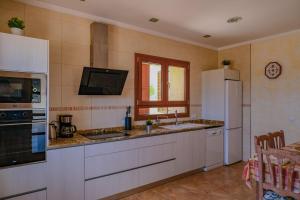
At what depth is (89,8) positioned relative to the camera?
2.69 metres

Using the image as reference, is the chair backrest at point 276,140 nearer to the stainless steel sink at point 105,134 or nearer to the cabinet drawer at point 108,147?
the cabinet drawer at point 108,147

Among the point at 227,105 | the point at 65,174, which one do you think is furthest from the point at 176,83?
the point at 65,174

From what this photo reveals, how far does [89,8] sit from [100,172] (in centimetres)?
206

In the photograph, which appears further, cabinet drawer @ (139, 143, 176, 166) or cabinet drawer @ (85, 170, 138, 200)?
cabinet drawer @ (139, 143, 176, 166)

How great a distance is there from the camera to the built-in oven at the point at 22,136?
1862mm

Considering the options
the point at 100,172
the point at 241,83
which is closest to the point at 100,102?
the point at 100,172

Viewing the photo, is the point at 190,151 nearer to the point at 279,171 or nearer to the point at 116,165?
the point at 116,165

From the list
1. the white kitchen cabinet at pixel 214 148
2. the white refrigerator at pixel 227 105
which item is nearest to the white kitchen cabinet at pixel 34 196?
the white kitchen cabinet at pixel 214 148

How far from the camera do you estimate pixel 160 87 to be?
3771mm

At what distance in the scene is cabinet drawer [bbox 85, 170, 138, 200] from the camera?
239 cm

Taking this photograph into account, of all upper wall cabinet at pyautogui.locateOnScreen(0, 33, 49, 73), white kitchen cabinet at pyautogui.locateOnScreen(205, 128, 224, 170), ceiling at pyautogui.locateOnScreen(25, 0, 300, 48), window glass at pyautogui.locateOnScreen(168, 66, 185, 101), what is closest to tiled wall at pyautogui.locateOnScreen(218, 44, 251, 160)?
ceiling at pyautogui.locateOnScreen(25, 0, 300, 48)

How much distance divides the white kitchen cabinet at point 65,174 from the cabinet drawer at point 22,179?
0.24ft

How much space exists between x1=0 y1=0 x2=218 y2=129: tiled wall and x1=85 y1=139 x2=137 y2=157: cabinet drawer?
563 millimetres

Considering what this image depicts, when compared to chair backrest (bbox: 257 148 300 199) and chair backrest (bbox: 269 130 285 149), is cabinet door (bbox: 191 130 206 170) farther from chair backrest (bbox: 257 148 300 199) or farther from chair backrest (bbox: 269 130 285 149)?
chair backrest (bbox: 257 148 300 199)
